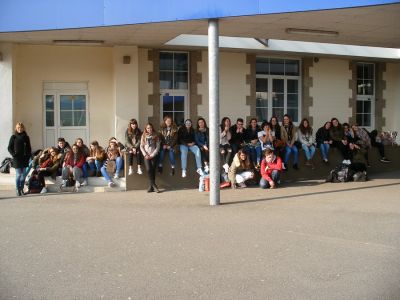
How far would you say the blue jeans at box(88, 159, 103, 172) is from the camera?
11836 millimetres

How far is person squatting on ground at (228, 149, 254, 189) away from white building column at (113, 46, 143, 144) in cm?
332

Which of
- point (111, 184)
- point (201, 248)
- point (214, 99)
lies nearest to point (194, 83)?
point (111, 184)

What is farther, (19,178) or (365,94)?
(365,94)

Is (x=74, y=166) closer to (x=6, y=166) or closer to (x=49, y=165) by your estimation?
(x=49, y=165)

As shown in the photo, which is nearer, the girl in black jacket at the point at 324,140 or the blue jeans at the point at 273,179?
the blue jeans at the point at 273,179

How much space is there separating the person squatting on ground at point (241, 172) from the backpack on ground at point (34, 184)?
4534mm

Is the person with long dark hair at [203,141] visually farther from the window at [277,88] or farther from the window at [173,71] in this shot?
the window at [277,88]

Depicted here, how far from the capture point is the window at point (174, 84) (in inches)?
561

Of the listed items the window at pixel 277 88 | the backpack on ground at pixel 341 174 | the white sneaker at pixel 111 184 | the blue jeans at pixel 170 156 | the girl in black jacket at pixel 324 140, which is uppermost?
the window at pixel 277 88

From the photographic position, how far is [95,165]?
1191 centimetres

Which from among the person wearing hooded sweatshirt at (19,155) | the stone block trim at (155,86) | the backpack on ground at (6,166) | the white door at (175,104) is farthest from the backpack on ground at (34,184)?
the white door at (175,104)

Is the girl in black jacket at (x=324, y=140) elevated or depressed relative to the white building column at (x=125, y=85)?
depressed

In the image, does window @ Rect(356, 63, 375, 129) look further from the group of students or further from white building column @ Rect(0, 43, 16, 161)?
white building column @ Rect(0, 43, 16, 161)

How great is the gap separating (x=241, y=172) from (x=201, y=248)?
5754 mm
